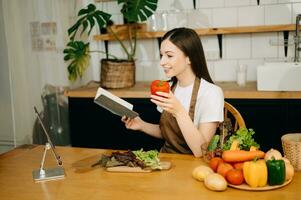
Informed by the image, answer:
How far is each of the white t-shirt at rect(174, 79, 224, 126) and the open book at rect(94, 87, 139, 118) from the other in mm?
420

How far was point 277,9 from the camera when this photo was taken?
325 centimetres

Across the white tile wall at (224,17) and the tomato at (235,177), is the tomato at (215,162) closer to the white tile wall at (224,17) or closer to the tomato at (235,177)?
the tomato at (235,177)

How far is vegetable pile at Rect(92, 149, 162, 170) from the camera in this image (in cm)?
164

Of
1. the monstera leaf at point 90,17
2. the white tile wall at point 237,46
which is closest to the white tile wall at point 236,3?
the white tile wall at point 237,46

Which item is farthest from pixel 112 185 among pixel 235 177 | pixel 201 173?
pixel 235 177

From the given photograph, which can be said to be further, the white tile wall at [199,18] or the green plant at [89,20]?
the white tile wall at [199,18]

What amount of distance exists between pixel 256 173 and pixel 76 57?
217cm

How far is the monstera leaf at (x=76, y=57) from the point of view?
3.18 metres

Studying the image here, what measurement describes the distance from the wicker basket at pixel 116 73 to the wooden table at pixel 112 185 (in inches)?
56.2

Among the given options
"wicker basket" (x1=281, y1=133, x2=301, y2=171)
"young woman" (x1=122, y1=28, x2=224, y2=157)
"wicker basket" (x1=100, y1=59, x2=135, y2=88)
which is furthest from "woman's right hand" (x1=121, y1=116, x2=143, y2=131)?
"wicker basket" (x1=100, y1=59, x2=135, y2=88)


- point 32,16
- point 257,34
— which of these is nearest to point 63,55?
point 32,16

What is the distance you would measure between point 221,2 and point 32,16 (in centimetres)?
158

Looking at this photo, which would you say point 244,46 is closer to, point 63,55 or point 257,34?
point 257,34

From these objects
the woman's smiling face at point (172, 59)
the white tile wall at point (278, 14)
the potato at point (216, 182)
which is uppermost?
the white tile wall at point (278, 14)
